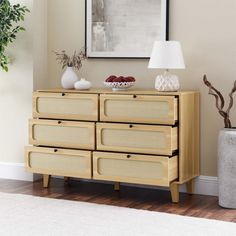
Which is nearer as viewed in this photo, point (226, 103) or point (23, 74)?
point (226, 103)

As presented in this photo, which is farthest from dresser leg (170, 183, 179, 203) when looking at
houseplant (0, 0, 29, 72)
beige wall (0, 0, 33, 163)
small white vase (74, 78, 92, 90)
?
houseplant (0, 0, 29, 72)

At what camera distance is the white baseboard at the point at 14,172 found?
16.8 feet

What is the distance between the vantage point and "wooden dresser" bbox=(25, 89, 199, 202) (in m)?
4.27

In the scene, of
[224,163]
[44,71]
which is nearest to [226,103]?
[224,163]

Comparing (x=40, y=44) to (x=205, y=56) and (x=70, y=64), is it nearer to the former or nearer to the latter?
(x=70, y=64)

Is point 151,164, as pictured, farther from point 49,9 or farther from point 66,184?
point 49,9

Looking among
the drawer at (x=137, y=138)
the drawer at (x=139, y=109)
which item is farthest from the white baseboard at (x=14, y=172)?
the drawer at (x=139, y=109)

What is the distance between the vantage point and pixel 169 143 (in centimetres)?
422

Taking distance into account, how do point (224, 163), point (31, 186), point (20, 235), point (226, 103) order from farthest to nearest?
1. point (31, 186)
2. point (226, 103)
3. point (224, 163)
4. point (20, 235)

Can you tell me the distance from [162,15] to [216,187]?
141 centimetres

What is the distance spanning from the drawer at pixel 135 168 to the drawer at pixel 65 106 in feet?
1.08

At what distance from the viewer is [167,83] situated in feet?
14.4

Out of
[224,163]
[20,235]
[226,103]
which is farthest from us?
[226,103]

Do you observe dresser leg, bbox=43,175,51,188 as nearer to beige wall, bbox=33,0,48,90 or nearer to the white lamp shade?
beige wall, bbox=33,0,48,90
